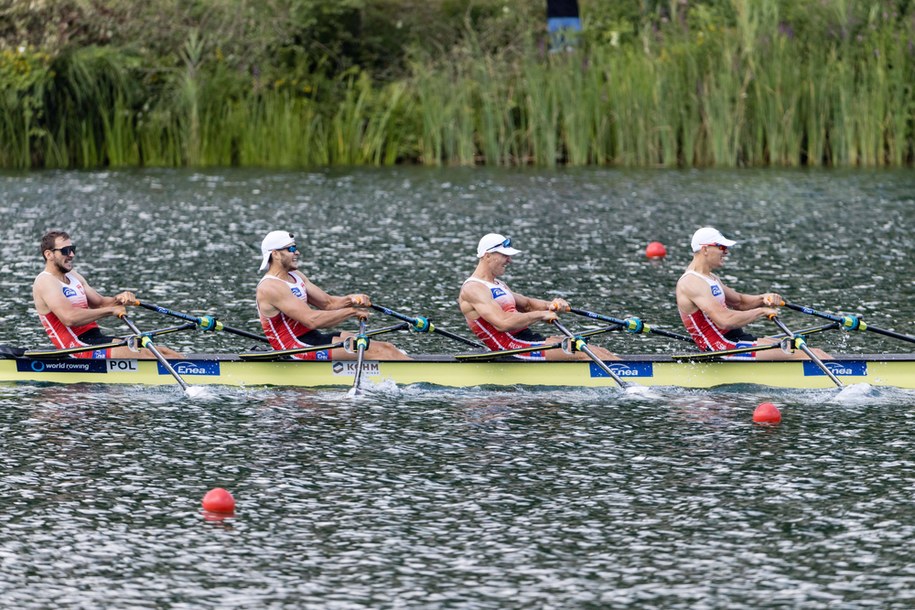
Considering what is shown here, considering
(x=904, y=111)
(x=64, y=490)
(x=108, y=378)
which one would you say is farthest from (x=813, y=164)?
(x=64, y=490)

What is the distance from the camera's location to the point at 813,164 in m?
33.8

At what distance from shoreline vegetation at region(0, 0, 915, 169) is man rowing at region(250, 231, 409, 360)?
62.2ft

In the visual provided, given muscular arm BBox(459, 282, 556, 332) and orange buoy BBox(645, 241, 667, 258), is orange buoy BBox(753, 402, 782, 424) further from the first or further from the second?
orange buoy BBox(645, 241, 667, 258)

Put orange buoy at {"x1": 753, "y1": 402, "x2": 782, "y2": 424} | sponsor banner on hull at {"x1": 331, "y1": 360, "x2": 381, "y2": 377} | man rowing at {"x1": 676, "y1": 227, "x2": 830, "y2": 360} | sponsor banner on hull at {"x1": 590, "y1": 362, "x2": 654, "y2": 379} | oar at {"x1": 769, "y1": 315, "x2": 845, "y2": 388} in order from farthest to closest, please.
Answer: sponsor banner on hull at {"x1": 331, "y1": 360, "x2": 381, "y2": 377}
sponsor banner on hull at {"x1": 590, "y1": 362, "x2": 654, "y2": 379}
man rowing at {"x1": 676, "y1": 227, "x2": 830, "y2": 360}
oar at {"x1": 769, "y1": 315, "x2": 845, "y2": 388}
orange buoy at {"x1": 753, "y1": 402, "x2": 782, "y2": 424}

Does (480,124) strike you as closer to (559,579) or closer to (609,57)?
(609,57)

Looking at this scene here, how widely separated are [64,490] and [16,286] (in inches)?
420

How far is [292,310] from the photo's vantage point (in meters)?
15.9

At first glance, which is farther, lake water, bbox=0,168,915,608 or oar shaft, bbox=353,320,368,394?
oar shaft, bbox=353,320,368,394

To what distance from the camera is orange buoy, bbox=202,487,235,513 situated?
447 inches

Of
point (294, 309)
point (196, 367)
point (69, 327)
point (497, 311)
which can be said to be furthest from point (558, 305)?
point (69, 327)

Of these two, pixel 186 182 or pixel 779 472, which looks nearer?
pixel 779 472

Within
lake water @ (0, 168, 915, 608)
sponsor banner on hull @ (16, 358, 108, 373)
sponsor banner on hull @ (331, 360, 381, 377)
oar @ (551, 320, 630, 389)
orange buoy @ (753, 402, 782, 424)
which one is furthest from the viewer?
sponsor banner on hull @ (16, 358, 108, 373)

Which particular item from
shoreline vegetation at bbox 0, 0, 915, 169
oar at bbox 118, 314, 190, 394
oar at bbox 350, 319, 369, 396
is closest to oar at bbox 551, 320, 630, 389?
oar at bbox 350, 319, 369, 396

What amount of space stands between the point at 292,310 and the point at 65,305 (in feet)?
7.64
